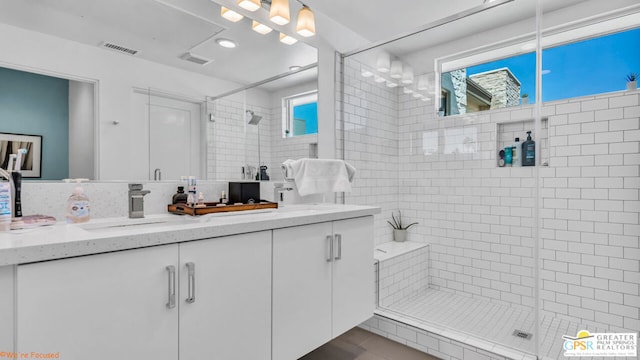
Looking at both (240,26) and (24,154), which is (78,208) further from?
(240,26)

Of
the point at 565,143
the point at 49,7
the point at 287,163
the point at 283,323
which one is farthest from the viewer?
the point at 565,143

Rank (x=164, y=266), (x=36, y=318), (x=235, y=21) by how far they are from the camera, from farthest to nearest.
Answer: (x=235, y=21)
(x=164, y=266)
(x=36, y=318)

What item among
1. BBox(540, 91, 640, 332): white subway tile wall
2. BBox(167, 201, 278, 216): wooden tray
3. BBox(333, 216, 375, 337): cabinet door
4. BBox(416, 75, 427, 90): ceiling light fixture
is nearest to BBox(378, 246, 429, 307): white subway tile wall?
BBox(333, 216, 375, 337): cabinet door

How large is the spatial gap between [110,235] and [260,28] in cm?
164

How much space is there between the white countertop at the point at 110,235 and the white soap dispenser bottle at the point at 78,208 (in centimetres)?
4

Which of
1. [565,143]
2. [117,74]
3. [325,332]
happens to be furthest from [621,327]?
[117,74]

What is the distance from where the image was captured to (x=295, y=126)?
7.94ft

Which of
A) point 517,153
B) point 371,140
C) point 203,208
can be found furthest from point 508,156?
point 203,208

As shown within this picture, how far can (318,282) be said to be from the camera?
5.41 feet

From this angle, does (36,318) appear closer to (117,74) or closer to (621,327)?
(117,74)

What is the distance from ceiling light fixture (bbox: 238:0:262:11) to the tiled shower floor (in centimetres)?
233

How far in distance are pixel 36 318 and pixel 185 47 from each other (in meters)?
1.42

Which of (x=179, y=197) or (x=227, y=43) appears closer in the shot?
(x=179, y=197)

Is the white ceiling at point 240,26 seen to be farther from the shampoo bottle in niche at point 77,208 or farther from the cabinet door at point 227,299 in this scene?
the cabinet door at point 227,299
